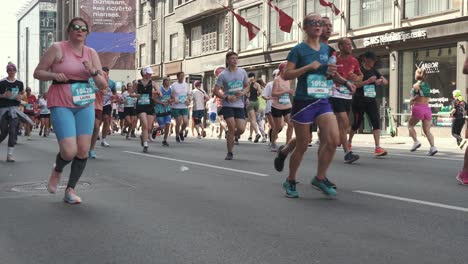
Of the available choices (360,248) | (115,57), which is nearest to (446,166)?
(360,248)

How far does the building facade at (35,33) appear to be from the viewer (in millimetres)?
121500

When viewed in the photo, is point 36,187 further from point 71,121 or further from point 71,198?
point 71,121

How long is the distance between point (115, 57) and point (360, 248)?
193 feet

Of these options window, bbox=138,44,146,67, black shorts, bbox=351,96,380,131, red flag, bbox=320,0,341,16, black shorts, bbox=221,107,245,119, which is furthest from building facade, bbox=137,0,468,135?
black shorts, bbox=221,107,245,119

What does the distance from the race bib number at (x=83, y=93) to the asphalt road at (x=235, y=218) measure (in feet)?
3.32

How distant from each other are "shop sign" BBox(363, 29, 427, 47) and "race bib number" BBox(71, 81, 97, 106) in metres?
17.2

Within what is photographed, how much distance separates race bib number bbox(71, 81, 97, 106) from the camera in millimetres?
5875

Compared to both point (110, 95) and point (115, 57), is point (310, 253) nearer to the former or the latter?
point (110, 95)

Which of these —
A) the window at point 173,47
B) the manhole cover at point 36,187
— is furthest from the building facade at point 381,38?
the manhole cover at point 36,187

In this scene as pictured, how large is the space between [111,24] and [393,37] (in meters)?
37.7

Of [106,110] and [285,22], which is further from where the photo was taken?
[285,22]

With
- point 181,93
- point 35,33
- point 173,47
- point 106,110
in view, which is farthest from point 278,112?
point 35,33

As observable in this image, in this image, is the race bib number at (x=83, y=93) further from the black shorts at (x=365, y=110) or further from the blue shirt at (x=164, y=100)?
the blue shirt at (x=164, y=100)

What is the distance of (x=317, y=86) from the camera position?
611 cm
